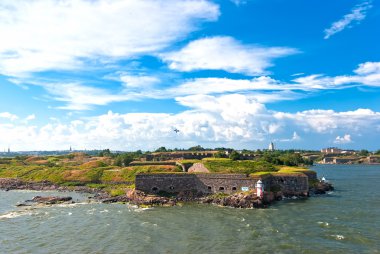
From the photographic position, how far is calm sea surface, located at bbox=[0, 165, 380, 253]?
101 feet

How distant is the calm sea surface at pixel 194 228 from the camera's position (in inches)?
1212

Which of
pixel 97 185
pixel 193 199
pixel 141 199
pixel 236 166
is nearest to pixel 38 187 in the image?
pixel 97 185

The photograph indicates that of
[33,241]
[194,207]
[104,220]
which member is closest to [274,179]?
[194,207]

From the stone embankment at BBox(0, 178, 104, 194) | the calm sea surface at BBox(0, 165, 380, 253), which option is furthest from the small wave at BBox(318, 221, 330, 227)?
the stone embankment at BBox(0, 178, 104, 194)

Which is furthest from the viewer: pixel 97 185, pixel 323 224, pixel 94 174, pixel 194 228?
pixel 94 174

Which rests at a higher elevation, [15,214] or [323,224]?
[15,214]

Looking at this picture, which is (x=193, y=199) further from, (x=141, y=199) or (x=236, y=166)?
(x=236, y=166)

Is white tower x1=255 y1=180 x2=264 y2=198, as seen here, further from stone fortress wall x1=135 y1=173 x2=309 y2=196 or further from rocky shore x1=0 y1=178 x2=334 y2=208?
stone fortress wall x1=135 y1=173 x2=309 y2=196

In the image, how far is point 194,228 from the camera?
36719mm

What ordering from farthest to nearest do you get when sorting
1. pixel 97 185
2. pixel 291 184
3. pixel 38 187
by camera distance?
1. pixel 38 187
2. pixel 97 185
3. pixel 291 184

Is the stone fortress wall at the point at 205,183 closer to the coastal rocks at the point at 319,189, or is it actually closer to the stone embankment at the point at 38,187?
the coastal rocks at the point at 319,189

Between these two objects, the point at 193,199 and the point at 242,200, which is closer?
the point at 242,200

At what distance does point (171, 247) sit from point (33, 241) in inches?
534

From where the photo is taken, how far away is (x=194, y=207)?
157ft
